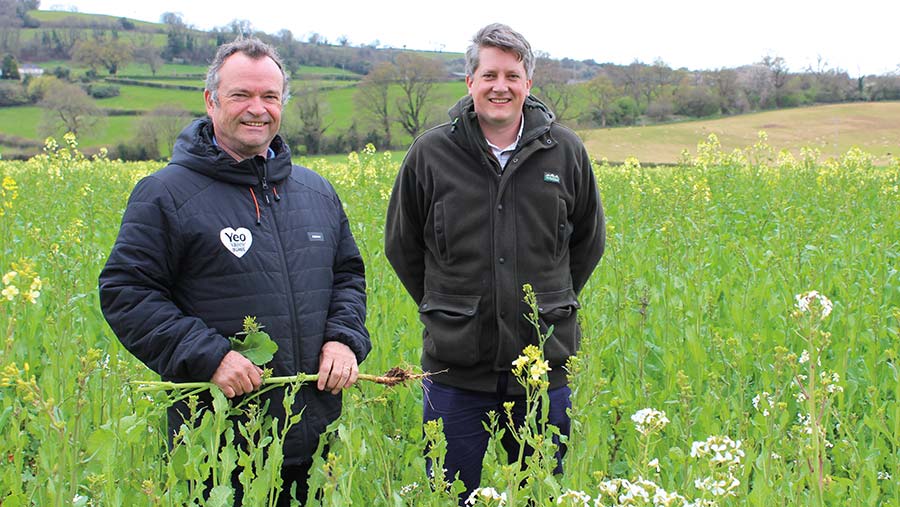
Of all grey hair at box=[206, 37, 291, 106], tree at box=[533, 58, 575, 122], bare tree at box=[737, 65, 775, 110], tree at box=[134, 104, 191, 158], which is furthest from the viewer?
bare tree at box=[737, 65, 775, 110]

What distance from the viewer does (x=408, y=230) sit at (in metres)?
3.21

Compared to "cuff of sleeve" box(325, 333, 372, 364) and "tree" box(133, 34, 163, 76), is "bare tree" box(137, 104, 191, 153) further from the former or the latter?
"cuff of sleeve" box(325, 333, 372, 364)

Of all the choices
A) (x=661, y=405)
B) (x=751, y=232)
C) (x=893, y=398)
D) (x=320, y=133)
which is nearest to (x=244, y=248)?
(x=661, y=405)

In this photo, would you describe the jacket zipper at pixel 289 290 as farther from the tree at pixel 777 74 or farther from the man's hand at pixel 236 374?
the tree at pixel 777 74

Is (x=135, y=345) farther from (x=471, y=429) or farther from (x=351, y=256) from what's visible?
(x=471, y=429)

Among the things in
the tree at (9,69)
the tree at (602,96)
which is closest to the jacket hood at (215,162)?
the tree at (602,96)

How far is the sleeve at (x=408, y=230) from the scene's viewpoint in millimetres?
3154

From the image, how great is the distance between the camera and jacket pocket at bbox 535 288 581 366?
2959 mm

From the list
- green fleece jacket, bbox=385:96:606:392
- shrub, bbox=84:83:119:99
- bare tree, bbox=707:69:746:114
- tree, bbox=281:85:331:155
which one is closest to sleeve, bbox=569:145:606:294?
green fleece jacket, bbox=385:96:606:392

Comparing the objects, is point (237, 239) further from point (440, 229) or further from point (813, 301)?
point (813, 301)

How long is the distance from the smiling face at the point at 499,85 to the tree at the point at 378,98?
40.9m

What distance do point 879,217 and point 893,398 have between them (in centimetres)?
436

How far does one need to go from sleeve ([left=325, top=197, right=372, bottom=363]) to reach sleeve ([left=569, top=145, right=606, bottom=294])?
963mm

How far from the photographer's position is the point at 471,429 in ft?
9.95
